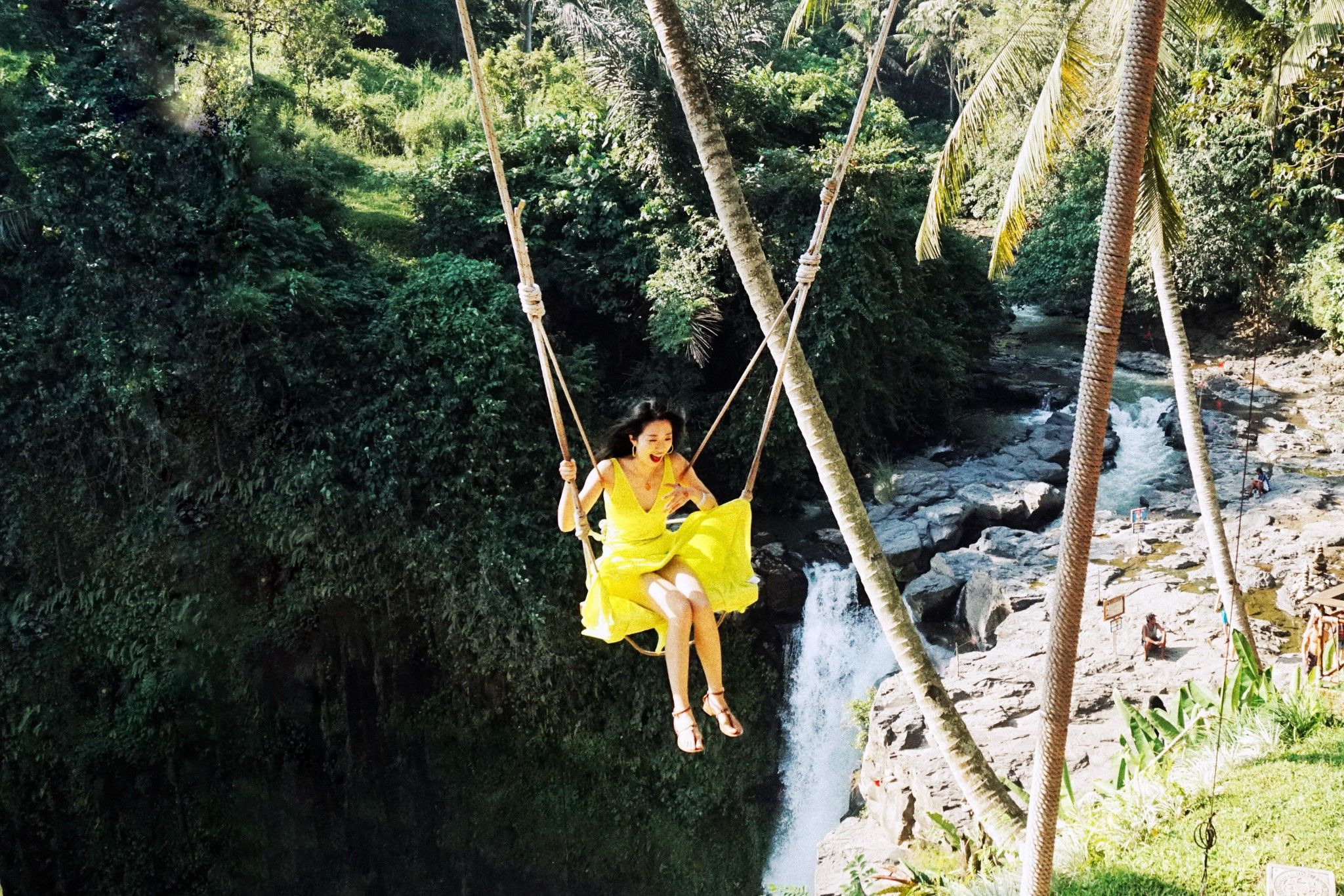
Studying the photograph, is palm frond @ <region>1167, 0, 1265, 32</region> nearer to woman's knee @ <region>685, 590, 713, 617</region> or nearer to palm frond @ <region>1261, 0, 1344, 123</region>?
palm frond @ <region>1261, 0, 1344, 123</region>

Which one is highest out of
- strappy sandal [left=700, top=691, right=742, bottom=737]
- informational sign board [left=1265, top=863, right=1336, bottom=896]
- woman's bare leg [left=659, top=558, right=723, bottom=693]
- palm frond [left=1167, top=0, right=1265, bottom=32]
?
palm frond [left=1167, top=0, right=1265, bottom=32]

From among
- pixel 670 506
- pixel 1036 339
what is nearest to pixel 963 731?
pixel 670 506

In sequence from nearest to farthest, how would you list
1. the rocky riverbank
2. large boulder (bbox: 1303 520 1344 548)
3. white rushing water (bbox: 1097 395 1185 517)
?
the rocky riverbank < large boulder (bbox: 1303 520 1344 548) < white rushing water (bbox: 1097 395 1185 517)

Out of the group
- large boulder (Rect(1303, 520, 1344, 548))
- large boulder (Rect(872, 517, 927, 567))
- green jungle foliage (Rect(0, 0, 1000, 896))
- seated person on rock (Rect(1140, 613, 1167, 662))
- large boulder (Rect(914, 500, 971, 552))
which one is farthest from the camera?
large boulder (Rect(914, 500, 971, 552))

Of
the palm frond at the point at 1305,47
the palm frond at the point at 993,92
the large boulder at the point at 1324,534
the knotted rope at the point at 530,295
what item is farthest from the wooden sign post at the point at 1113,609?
the knotted rope at the point at 530,295

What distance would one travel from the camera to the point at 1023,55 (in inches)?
204

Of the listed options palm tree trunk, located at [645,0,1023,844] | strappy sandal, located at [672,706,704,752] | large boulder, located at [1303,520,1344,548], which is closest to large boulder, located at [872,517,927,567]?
large boulder, located at [1303,520,1344,548]

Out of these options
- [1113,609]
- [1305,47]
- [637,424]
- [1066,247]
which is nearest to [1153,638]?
[1113,609]

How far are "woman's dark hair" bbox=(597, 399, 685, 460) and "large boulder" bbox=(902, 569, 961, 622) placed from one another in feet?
19.6

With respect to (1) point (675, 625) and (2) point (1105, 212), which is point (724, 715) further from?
(2) point (1105, 212)

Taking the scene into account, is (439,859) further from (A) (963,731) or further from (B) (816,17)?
(B) (816,17)

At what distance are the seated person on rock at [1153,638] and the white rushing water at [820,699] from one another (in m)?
2.42

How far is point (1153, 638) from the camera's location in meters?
8.00

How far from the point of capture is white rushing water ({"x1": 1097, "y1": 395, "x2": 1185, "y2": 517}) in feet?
38.0
